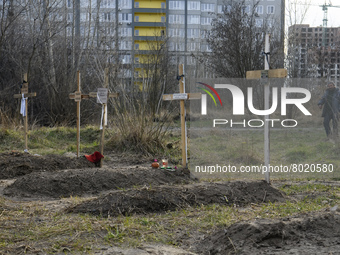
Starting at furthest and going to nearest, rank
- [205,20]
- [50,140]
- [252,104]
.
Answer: [205,20]
[50,140]
[252,104]

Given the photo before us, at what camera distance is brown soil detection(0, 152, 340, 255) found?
4281 mm

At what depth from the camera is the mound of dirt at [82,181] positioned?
779 centimetres

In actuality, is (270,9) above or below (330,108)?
above

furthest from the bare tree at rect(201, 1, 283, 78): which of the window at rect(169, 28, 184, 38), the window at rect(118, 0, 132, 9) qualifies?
the window at rect(118, 0, 132, 9)

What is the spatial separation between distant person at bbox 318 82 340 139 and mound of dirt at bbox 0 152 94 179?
5979 mm

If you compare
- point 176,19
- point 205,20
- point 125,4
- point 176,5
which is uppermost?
point 176,5

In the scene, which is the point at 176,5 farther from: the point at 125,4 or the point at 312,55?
the point at 312,55

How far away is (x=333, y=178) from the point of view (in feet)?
30.6

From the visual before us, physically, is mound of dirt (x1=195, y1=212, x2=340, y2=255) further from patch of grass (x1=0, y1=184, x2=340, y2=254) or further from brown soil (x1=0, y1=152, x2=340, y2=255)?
patch of grass (x1=0, y1=184, x2=340, y2=254)

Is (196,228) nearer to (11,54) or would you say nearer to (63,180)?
(63,180)

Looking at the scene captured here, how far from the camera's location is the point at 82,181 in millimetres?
8133

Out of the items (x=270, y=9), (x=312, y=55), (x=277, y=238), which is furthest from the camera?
(x=312, y=55)

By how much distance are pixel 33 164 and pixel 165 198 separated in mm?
4513

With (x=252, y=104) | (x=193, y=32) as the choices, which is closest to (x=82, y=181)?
(x=252, y=104)
